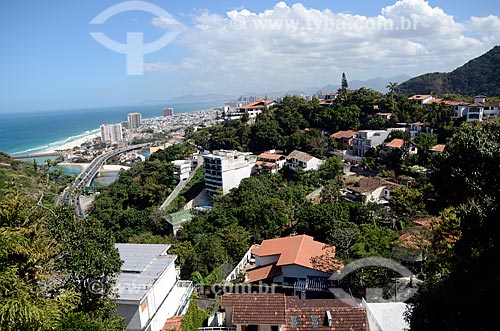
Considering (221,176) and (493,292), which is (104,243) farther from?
(221,176)

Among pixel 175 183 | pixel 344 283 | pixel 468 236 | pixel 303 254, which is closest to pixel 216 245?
pixel 303 254

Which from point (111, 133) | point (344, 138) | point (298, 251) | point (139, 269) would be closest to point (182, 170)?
point (344, 138)

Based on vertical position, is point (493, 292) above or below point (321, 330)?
above

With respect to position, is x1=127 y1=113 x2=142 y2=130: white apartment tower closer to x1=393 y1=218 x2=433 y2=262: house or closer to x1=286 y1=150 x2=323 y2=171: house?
x1=286 y1=150 x2=323 y2=171: house

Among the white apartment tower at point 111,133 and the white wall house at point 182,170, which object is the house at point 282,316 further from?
the white apartment tower at point 111,133

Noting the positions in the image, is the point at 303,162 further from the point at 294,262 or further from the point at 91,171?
the point at 91,171

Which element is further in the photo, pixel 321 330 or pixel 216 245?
pixel 216 245

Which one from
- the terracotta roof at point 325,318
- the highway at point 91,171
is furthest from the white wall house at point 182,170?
the terracotta roof at point 325,318
